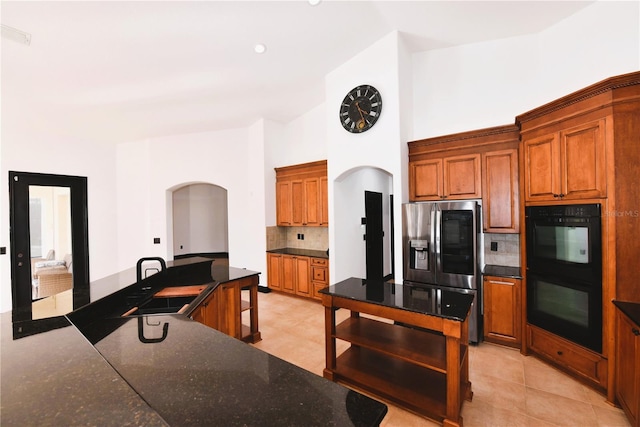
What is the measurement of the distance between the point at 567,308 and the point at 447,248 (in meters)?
1.17

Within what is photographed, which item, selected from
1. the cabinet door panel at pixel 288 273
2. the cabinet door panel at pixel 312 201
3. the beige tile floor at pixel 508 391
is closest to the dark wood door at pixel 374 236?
the cabinet door panel at pixel 312 201

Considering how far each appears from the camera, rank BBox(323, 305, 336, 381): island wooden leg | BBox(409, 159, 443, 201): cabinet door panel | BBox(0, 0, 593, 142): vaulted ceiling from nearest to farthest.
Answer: BBox(323, 305, 336, 381): island wooden leg → BBox(0, 0, 593, 142): vaulted ceiling → BBox(409, 159, 443, 201): cabinet door panel

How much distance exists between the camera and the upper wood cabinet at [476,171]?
128 inches

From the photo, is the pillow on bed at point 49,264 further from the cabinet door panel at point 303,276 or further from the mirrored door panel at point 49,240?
the cabinet door panel at point 303,276

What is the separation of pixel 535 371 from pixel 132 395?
11.0 feet

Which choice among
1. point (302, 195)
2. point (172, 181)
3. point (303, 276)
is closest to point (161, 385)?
point (303, 276)

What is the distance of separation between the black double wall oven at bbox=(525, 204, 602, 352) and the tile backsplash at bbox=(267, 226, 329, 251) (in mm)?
3319

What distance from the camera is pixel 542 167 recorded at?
2803mm

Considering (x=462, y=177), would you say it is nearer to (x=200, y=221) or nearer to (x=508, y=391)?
(x=508, y=391)

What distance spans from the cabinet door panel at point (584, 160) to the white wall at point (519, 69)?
0.98 m

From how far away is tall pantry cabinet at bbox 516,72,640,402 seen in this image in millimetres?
2195

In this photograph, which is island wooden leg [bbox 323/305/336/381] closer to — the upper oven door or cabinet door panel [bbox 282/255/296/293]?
the upper oven door

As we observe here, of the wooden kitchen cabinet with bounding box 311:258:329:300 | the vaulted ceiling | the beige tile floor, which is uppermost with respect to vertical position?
the vaulted ceiling

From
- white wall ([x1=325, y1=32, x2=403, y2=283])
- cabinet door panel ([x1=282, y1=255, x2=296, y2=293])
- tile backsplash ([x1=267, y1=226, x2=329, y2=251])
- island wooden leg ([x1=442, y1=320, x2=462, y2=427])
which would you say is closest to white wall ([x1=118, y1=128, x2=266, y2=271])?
tile backsplash ([x1=267, y1=226, x2=329, y2=251])
